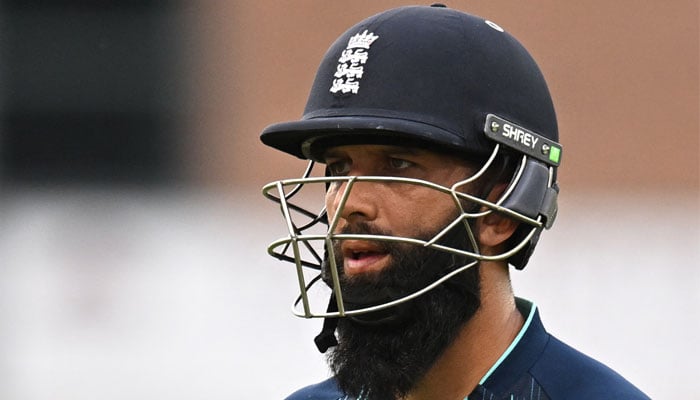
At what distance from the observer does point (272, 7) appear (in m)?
8.82

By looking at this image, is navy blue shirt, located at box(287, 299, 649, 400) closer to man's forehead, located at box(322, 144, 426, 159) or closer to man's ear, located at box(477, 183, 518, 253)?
man's ear, located at box(477, 183, 518, 253)

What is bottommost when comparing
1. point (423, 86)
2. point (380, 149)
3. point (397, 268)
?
point (397, 268)

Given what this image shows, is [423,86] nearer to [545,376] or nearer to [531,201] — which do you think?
[531,201]

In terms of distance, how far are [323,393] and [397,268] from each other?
0.51m

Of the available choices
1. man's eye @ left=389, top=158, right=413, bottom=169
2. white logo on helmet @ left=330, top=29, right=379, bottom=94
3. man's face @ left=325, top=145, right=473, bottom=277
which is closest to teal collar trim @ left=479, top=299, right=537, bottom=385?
man's face @ left=325, top=145, right=473, bottom=277

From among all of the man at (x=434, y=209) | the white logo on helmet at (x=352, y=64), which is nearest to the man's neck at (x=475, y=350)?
the man at (x=434, y=209)

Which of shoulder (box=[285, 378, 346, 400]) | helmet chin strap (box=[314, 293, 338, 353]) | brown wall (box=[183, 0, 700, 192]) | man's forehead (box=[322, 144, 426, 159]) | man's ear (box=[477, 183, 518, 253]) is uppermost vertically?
brown wall (box=[183, 0, 700, 192])

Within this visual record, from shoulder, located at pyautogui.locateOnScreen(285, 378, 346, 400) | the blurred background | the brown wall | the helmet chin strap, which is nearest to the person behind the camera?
the helmet chin strap

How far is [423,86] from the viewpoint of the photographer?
2674 mm

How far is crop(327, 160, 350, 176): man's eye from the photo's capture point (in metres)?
2.74

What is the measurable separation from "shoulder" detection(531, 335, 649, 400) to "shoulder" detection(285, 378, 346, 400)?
1.57 feet

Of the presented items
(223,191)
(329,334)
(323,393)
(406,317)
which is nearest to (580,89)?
(223,191)

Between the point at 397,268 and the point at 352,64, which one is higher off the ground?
the point at 352,64

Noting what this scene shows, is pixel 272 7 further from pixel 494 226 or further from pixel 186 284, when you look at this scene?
pixel 494 226
